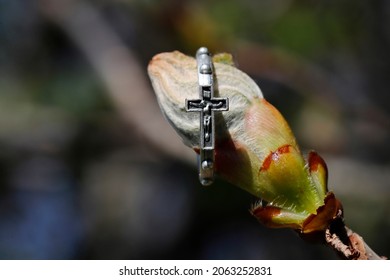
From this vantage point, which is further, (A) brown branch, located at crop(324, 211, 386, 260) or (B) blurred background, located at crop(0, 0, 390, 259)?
(B) blurred background, located at crop(0, 0, 390, 259)

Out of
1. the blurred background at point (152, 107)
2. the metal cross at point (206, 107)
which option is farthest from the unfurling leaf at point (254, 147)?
the blurred background at point (152, 107)

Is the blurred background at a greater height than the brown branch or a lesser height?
greater

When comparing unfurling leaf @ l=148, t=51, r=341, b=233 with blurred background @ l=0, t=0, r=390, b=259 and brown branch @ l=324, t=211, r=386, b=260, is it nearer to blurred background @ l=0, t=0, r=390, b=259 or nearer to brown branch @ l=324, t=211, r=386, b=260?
brown branch @ l=324, t=211, r=386, b=260

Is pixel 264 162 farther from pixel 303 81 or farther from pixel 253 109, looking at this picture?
pixel 303 81

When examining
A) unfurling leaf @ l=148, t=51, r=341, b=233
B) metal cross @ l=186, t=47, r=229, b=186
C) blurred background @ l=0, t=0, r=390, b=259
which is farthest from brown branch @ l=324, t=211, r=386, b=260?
blurred background @ l=0, t=0, r=390, b=259

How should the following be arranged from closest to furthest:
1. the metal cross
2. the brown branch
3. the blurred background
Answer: the brown branch, the metal cross, the blurred background
